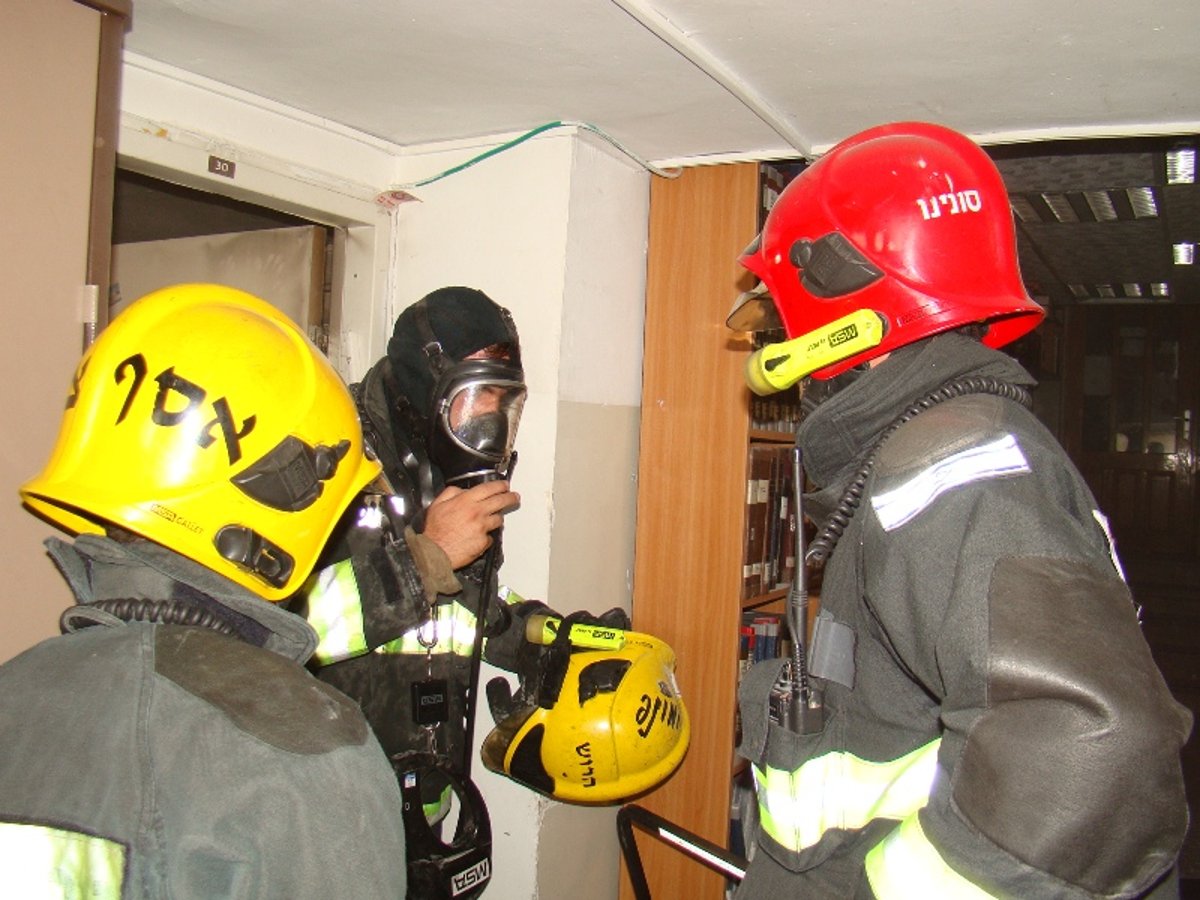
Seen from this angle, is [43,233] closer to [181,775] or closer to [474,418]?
[474,418]

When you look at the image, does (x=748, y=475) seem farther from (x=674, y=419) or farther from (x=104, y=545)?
(x=104, y=545)

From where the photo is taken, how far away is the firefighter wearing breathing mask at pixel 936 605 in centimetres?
86

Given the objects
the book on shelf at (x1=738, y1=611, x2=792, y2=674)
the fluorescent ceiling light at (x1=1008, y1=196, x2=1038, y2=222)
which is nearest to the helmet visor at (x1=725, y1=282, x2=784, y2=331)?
the book on shelf at (x1=738, y1=611, x2=792, y2=674)

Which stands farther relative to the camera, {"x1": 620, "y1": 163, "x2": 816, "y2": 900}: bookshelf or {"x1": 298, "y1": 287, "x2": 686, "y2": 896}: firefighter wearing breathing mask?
{"x1": 620, "y1": 163, "x2": 816, "y2": 900}: bookshelf

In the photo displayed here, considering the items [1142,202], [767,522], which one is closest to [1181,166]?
[1142,202]

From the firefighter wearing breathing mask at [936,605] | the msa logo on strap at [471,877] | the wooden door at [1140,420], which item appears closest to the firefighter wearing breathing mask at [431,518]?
the msa logo on strap at [471,877]

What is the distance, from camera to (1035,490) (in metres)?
1.01

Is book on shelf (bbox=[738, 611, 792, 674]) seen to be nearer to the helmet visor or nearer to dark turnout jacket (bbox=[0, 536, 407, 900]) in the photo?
the helmet visor

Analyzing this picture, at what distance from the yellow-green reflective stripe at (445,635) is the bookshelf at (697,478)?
0.79 m

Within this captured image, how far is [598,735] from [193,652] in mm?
1352

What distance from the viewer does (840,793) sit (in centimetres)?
124

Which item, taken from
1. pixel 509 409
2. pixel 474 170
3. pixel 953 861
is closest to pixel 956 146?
pixel 953 861

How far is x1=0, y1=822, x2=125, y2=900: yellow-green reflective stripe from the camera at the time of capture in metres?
0.74

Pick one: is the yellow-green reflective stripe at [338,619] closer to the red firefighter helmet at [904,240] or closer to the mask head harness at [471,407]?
the mask head harness at [471,407]
